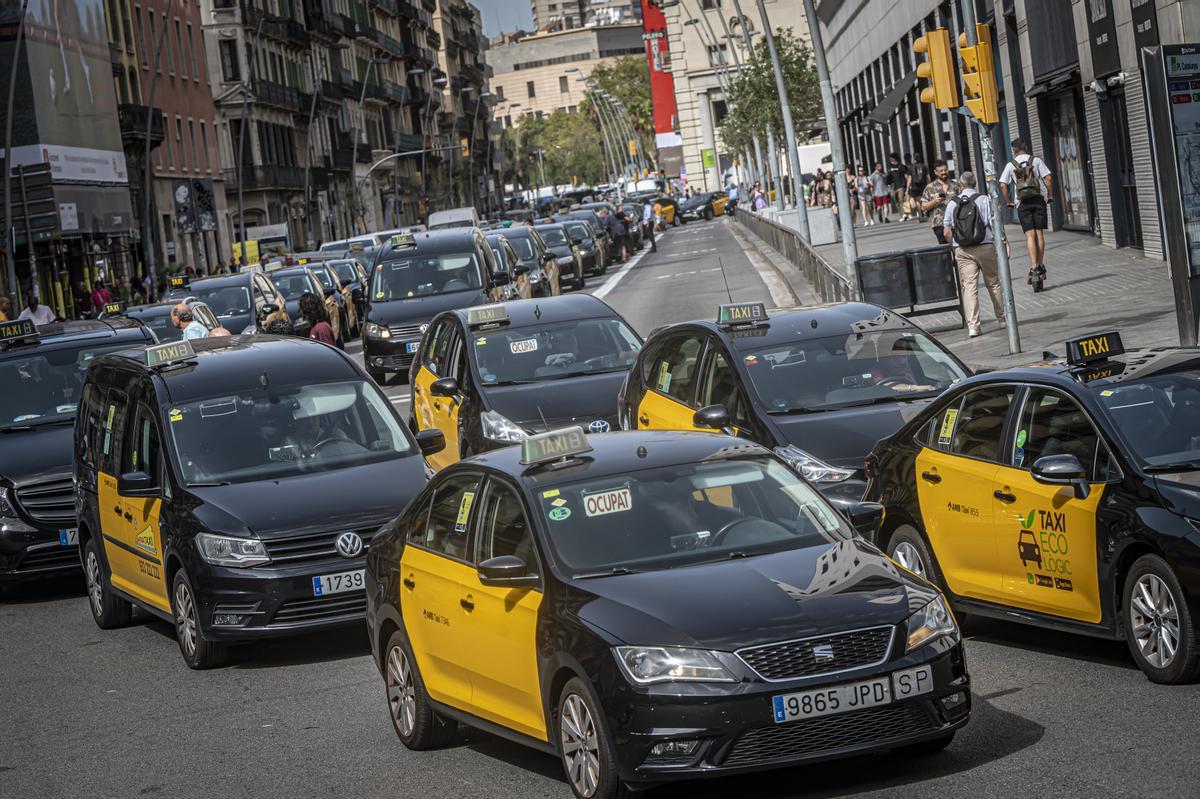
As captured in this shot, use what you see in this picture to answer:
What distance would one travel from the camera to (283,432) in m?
12.9

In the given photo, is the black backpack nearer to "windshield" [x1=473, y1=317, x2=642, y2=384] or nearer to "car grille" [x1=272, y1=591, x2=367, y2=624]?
"windshield" [x1=473, y1=317, x2=642, y2=384]

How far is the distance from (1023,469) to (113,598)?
698 centimetres

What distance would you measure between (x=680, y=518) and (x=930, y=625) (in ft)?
3.93

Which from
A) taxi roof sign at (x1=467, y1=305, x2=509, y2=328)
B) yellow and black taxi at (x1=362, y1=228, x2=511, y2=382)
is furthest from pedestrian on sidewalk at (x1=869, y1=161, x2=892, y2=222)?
taxi roof sign at (x1=467, y1=305, x2=509, y2=328)

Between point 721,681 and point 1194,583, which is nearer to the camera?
point 721,681

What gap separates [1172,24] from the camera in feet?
83.4

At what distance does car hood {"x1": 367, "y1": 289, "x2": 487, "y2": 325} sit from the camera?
3012 centimetres

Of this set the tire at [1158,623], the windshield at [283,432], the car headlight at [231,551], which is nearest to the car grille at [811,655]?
the tire at [1158,623]

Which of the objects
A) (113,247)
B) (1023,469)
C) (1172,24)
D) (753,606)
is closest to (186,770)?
(753,606)

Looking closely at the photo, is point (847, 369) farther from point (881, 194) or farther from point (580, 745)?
point (881, 194)

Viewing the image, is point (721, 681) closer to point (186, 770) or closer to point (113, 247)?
point (186, 770)

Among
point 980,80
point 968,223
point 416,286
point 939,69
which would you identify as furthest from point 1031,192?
point 416,286

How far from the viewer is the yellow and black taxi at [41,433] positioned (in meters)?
15.5

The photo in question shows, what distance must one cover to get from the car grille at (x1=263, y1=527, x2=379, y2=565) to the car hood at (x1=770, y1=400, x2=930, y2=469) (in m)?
2.89
